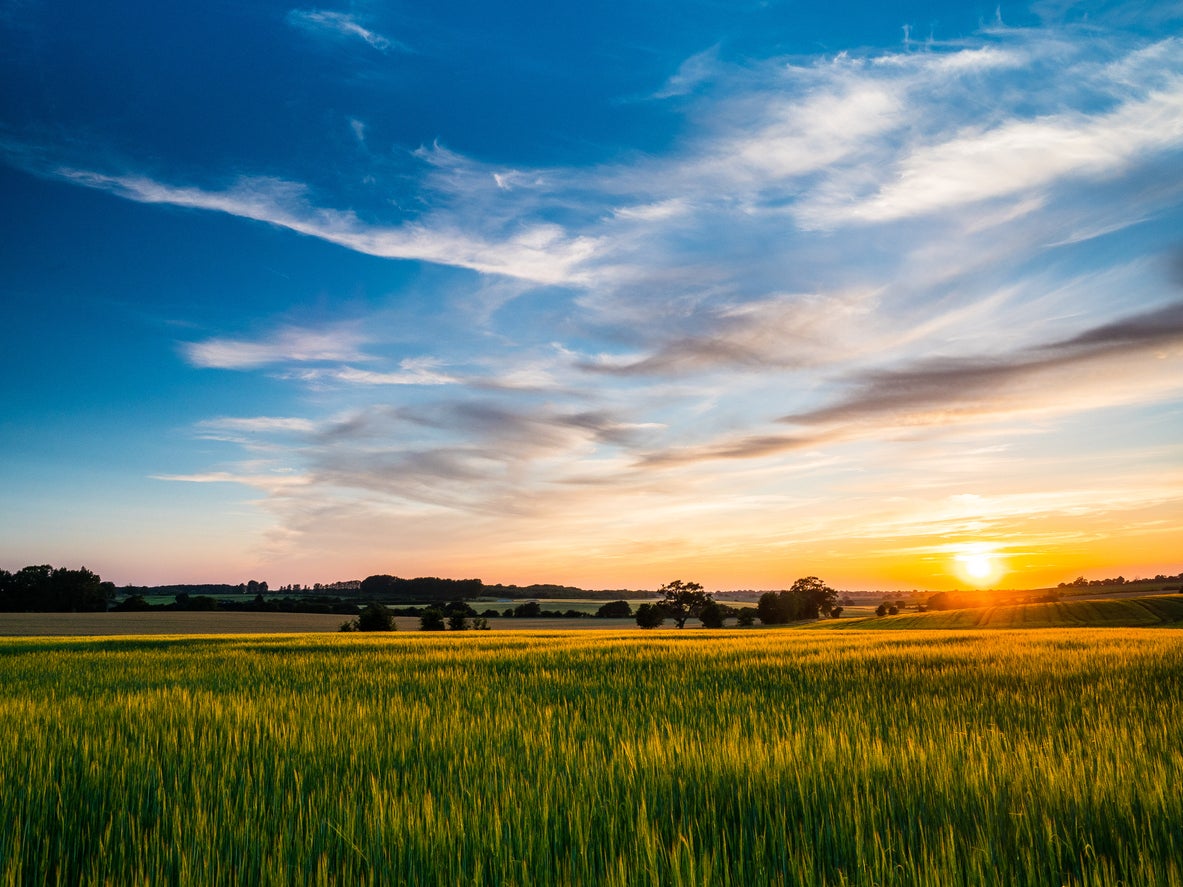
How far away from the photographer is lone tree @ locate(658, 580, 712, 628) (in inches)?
4633

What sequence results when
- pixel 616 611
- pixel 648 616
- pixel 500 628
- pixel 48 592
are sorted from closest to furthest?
pixel 500 628
pixel 48 592
pixel 648 616
pixel 616 611

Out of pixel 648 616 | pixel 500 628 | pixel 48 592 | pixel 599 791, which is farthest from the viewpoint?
pixel 648 616

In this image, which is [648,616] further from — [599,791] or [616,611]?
[599,791]

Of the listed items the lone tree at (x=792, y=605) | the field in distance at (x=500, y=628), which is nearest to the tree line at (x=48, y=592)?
the field in distance at (x=500, y=628)

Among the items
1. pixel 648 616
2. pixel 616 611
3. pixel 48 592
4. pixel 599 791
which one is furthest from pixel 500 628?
pixel 599 791

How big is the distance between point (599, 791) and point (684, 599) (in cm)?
12095

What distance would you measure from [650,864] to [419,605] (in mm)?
118937

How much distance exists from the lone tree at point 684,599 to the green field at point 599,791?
373ft

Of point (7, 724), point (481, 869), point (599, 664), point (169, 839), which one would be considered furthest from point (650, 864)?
point (599, 664)

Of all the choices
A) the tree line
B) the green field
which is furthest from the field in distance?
the green field

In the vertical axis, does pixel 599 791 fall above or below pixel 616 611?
above

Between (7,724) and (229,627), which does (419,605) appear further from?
(7,724)

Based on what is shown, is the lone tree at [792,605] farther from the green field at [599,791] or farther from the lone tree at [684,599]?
the green field at [599,791]

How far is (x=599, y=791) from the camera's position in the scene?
3537 mm
